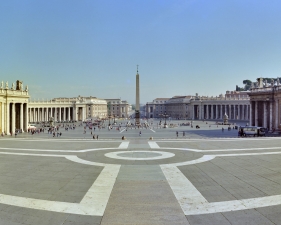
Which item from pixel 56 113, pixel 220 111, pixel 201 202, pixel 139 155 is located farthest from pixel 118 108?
pixel 201 202

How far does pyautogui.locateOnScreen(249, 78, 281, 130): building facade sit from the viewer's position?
55750mm

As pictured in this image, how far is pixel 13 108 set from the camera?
55.9 metres

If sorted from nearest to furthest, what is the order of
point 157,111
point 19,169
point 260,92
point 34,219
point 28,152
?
point 34,219
point 19,169
point 28,152
point 260,92
point 157,111

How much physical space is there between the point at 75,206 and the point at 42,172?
23.9ft

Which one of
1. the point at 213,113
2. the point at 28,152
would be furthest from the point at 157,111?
the point at 28,152

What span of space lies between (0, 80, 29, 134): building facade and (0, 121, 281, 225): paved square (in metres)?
33.2

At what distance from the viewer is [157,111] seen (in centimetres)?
18575

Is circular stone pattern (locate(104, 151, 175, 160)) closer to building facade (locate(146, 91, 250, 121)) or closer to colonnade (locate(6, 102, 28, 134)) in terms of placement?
colonnade (locate(6, 102, 28, 134))

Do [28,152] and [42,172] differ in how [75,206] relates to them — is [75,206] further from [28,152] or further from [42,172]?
[28,152]

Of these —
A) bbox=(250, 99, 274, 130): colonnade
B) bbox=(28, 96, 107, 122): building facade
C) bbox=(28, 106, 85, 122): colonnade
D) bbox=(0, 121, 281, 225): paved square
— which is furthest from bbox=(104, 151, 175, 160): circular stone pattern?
bbox=(28, 106, 85, 122): colonnade

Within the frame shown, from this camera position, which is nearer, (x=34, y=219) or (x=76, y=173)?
(x=34, y=219)

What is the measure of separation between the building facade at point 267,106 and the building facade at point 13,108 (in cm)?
5171

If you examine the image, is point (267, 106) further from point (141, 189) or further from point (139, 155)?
point (141, 189)

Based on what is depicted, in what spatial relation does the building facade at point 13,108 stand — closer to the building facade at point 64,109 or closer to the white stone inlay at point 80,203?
the white stone inlay at point 80,203
